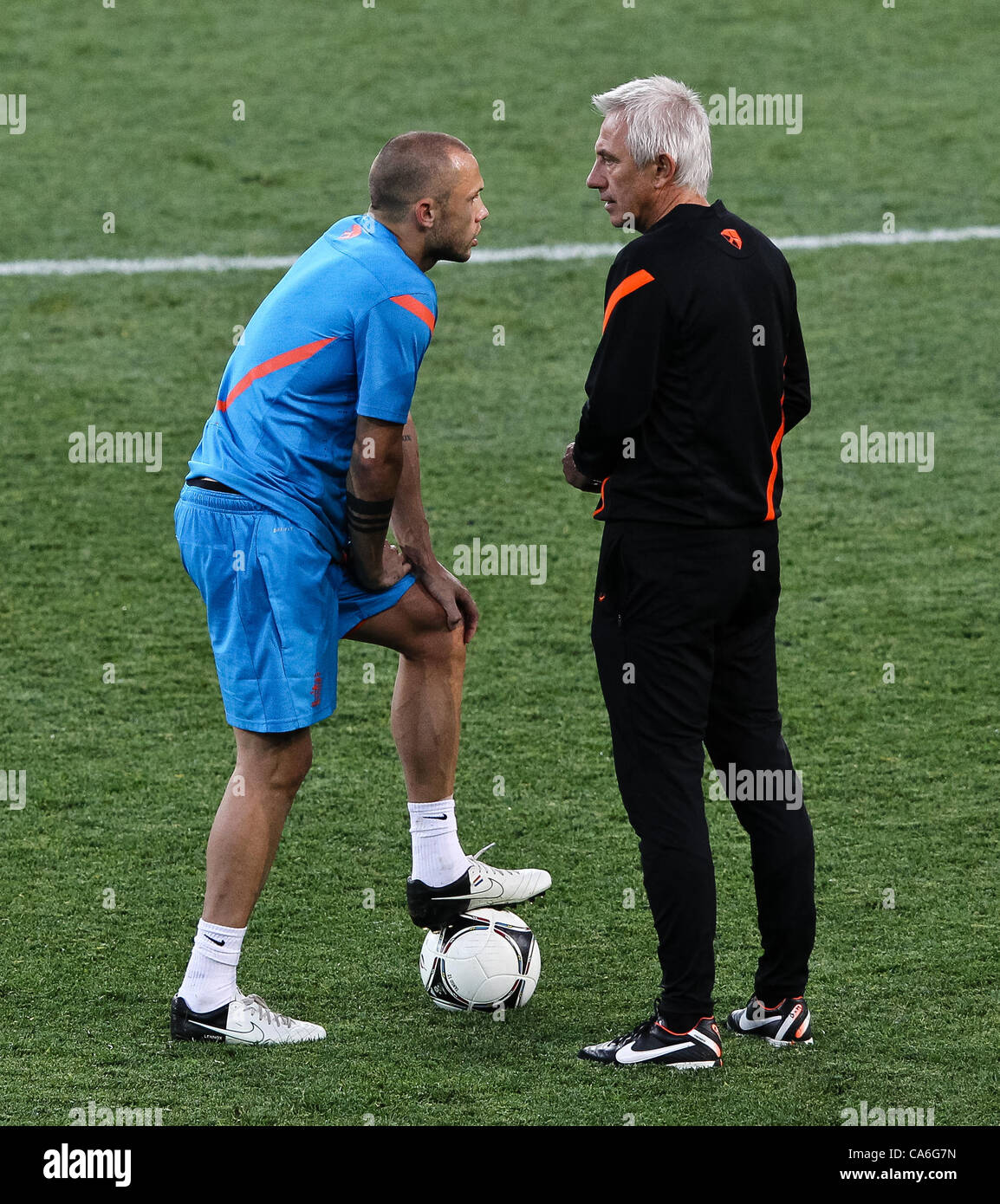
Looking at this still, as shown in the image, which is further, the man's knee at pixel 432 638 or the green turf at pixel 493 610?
the man's knee at pixel 432 638

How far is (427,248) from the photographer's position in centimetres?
371

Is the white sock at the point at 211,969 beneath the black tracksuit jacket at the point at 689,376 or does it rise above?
beneath

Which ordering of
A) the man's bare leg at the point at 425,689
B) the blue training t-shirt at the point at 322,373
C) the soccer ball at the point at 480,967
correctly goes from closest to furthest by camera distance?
the blue training t-shirt at the point at 322,373, the soccer ball at the point at 480,967, the man's bare leg at the point at 425,689

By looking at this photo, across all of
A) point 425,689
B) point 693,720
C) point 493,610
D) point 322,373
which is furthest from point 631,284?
point 493,610

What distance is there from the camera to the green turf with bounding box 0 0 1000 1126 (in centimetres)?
365

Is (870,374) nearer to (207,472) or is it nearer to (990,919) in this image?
(990,919)

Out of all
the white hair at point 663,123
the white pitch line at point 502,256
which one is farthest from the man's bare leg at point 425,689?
the white pitch line at point 502,256

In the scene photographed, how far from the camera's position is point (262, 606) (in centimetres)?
367

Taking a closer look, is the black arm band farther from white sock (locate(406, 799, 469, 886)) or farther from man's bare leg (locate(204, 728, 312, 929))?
white sock (locate(406, 799, 469, 886))

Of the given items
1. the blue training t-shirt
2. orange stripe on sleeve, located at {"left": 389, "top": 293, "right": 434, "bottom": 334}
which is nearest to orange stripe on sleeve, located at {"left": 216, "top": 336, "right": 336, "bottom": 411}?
the blue training t-shirt

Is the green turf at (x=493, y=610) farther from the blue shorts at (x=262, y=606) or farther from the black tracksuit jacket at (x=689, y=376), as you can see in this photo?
the black tracksuit jacket at (x=689, y=376)

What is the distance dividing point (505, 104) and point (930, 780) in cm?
904

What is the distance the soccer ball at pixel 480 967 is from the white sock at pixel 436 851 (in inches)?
5.5

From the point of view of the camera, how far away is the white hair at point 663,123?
10.8 feet
